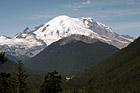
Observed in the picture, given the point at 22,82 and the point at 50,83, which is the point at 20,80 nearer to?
the point at 22,82

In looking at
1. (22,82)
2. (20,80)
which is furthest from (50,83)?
(20,80)

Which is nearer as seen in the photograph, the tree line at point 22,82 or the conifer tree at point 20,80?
the tree line at point 22,82

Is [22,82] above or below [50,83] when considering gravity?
above

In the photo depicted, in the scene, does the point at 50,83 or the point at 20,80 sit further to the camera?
the point at 20,80

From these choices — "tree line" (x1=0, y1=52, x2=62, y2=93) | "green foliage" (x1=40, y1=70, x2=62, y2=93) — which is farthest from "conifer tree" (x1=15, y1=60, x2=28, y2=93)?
"green foliage" (x1=40, y1=70, x2=62, y2=93)

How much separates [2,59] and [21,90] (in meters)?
6.25

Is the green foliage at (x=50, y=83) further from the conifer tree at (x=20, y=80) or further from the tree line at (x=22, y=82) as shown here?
the conifer tree at (x=20, y=80)

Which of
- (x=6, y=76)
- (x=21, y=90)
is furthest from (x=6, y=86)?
(x=21, y=90)

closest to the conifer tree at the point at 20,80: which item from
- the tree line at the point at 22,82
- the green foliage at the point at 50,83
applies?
the tree line at the point at 22,82

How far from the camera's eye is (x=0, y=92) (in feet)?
111

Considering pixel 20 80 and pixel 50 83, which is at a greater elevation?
pixel 20 80

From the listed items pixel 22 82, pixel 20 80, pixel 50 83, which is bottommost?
pixel 50 83

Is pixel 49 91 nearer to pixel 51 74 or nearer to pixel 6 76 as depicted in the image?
pixel 51 74

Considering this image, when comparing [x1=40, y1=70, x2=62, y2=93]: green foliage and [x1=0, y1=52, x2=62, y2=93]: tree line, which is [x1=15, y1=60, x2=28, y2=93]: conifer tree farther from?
[x1=40, y1=70, x2=62, y2=93]: green foliage
